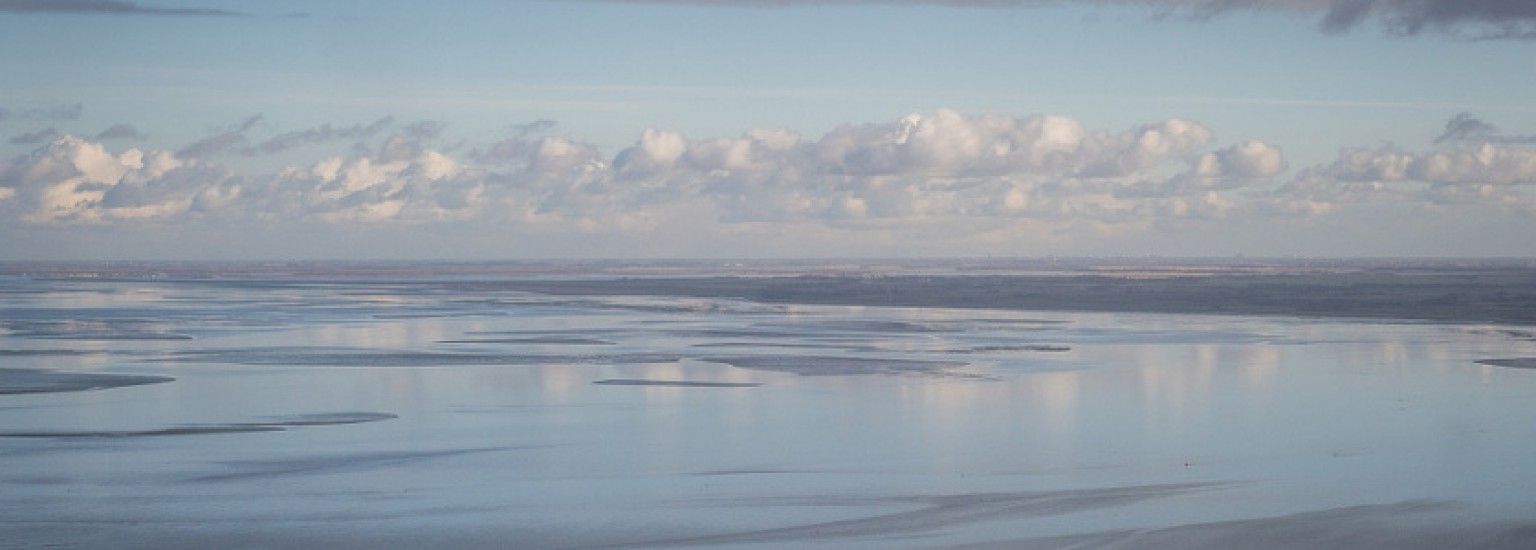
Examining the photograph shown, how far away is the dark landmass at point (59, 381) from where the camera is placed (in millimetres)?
25078

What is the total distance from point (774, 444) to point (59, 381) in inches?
563

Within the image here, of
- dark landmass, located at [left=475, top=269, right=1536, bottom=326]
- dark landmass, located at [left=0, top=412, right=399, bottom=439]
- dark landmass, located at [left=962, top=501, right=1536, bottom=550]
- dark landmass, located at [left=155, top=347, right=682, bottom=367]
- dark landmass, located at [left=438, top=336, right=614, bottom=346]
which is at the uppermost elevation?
dark landmass, located at [left=475, top=269, right=1536, bottom=326]

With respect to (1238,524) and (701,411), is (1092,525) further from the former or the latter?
(701,411)

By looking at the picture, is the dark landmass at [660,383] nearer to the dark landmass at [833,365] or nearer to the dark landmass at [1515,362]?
the dark landmass at [833,365]

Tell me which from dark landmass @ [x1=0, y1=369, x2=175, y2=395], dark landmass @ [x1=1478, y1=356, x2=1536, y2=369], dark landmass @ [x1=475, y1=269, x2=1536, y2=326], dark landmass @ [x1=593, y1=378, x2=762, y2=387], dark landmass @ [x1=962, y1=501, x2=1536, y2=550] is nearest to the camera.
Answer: dark landmass @ [x1=962, y1=501, x2=1536, y2=550]

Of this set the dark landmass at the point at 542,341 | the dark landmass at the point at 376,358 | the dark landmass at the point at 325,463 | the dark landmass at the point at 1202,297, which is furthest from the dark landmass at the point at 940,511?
the dark landmass at the point at 1202,297

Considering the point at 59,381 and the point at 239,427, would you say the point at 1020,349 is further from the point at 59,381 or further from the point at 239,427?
the point at 239,427

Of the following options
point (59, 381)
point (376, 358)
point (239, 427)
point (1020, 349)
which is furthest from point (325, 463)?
point (1020, 349)

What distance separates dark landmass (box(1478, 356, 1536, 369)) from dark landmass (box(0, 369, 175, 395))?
76.2 feet

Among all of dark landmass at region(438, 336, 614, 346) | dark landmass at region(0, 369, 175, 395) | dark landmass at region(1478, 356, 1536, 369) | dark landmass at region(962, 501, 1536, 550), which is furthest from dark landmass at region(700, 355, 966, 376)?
dark landmass at region(962, 501, 1536, 550)

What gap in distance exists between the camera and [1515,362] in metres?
29.8

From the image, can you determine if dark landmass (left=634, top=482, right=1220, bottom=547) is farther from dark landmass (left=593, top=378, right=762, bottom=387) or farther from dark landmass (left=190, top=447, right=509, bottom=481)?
dark landmass (left=593, top=378, right=762, bottom=387)

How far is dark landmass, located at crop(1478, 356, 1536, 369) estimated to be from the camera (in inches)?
1136

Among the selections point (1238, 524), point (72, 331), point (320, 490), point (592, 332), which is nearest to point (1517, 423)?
point (1238, 524)
